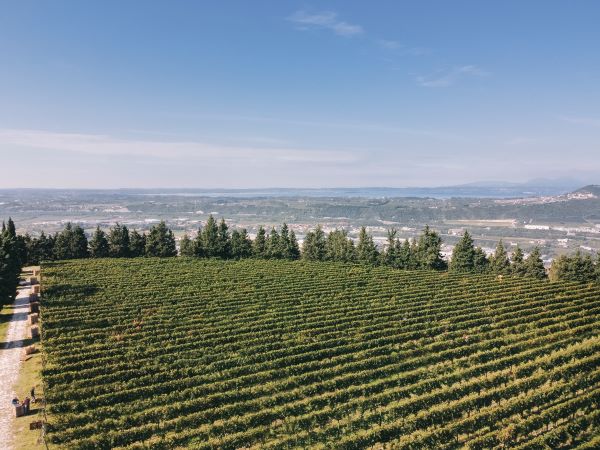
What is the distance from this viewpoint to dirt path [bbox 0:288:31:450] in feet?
71.6

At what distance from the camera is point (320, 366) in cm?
Answer: 2720

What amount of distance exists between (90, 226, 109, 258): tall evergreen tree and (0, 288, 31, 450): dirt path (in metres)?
28.6

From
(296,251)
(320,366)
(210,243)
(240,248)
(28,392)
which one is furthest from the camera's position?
(296,251)

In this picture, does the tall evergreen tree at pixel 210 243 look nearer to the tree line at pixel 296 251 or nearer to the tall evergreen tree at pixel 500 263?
the tree line at pixel 296 251

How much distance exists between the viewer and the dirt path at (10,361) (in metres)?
21.8

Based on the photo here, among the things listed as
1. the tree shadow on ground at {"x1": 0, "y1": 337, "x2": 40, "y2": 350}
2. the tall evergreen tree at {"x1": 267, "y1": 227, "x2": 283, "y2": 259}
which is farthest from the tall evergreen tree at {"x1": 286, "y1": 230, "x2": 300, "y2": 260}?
the tree shadow on ground at {"x1": 0, "y1": 337, "x2": 40, "y2": 350}

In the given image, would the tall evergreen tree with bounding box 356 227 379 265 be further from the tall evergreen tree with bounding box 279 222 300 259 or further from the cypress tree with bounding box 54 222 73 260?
the cypress tree with bounding box 54 222 73 260

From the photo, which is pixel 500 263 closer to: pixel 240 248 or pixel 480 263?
pixel 480 263

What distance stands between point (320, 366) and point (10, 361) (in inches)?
893

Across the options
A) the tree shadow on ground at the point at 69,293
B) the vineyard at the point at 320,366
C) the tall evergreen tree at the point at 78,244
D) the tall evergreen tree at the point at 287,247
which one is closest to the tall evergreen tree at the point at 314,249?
the tall evergreen tree at the point at 287,247

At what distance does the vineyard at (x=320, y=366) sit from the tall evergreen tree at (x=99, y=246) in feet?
91.2

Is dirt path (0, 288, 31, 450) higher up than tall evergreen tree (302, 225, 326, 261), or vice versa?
tall evergreen tree (302, 225, 326, 261)

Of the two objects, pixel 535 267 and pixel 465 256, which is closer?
pixel 535 267

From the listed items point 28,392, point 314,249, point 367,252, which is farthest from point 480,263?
point 28,392
